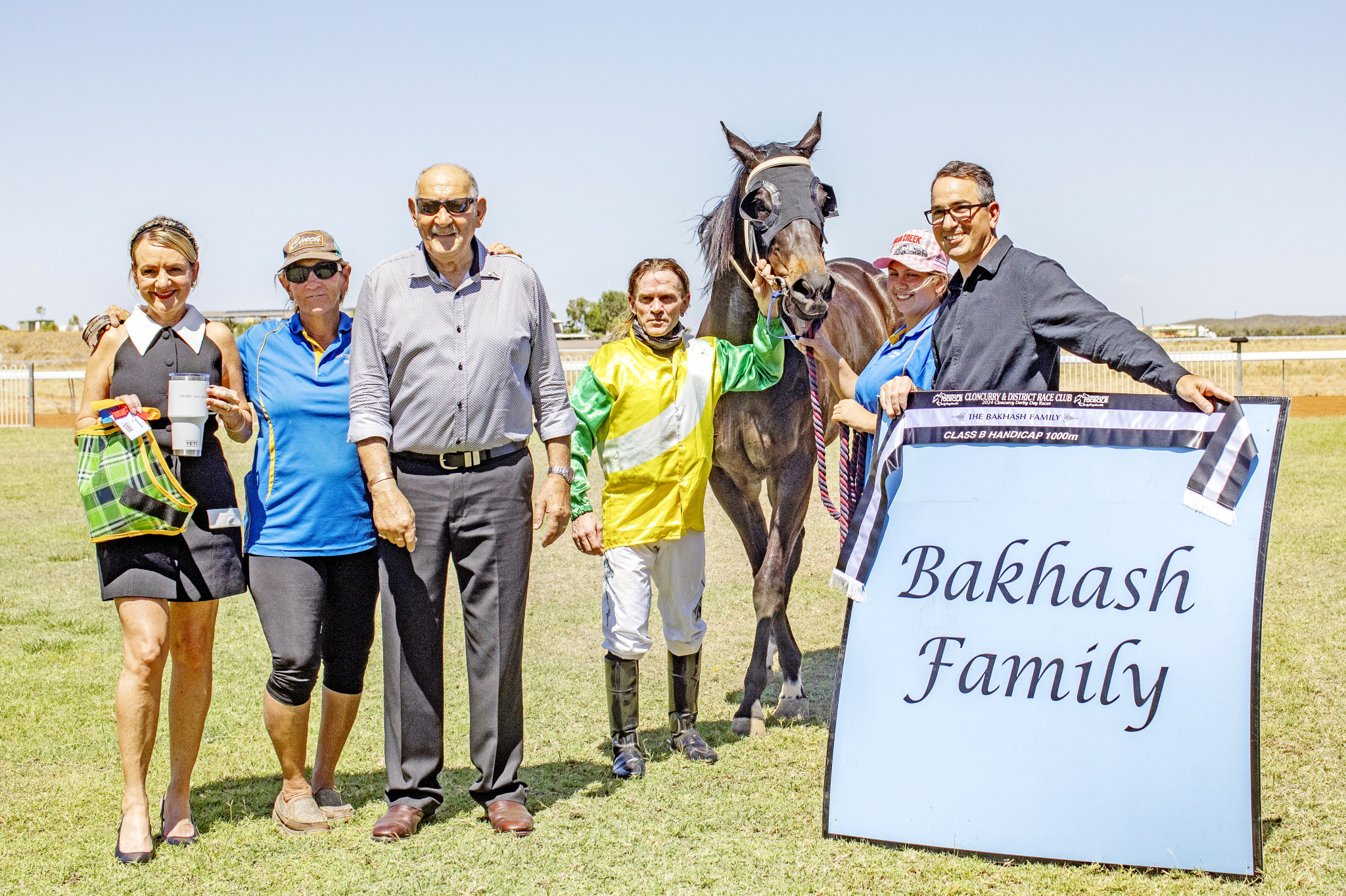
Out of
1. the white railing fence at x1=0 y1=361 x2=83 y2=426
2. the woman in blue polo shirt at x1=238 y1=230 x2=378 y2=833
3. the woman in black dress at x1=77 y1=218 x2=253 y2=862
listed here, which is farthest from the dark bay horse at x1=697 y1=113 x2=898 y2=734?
the white railing fence at x1=0 y1=361 x2=83 y2=426

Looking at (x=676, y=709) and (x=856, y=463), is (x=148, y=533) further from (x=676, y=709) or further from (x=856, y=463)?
(x=856, y=463)

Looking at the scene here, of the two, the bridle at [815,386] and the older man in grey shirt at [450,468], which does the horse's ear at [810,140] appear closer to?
the bridle at [815,386]

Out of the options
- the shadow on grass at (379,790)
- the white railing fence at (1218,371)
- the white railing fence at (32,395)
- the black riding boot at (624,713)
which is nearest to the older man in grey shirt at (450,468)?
the shadow on grass at (379,790)

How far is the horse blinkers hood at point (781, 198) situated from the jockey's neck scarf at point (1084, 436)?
1443mm

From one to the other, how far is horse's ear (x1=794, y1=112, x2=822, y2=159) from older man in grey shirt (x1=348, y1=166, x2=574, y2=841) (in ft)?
5.99

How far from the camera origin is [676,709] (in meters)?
4.40

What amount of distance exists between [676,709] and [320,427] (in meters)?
1.88

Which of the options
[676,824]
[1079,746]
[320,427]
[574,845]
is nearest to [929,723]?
[1079,746]

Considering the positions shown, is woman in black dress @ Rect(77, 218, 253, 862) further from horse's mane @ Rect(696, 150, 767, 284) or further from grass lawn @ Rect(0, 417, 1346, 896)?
horse's mane @ Rect(696, 150, 767, 284)

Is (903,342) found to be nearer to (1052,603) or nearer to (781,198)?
Answer: (781,198)

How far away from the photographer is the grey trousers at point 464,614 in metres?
3.48

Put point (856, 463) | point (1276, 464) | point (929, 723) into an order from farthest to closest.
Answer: point (856, 463) → point (929, 723) → point (1276, 464)

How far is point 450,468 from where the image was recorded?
3475 mm

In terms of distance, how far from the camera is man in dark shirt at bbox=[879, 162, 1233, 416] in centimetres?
310
